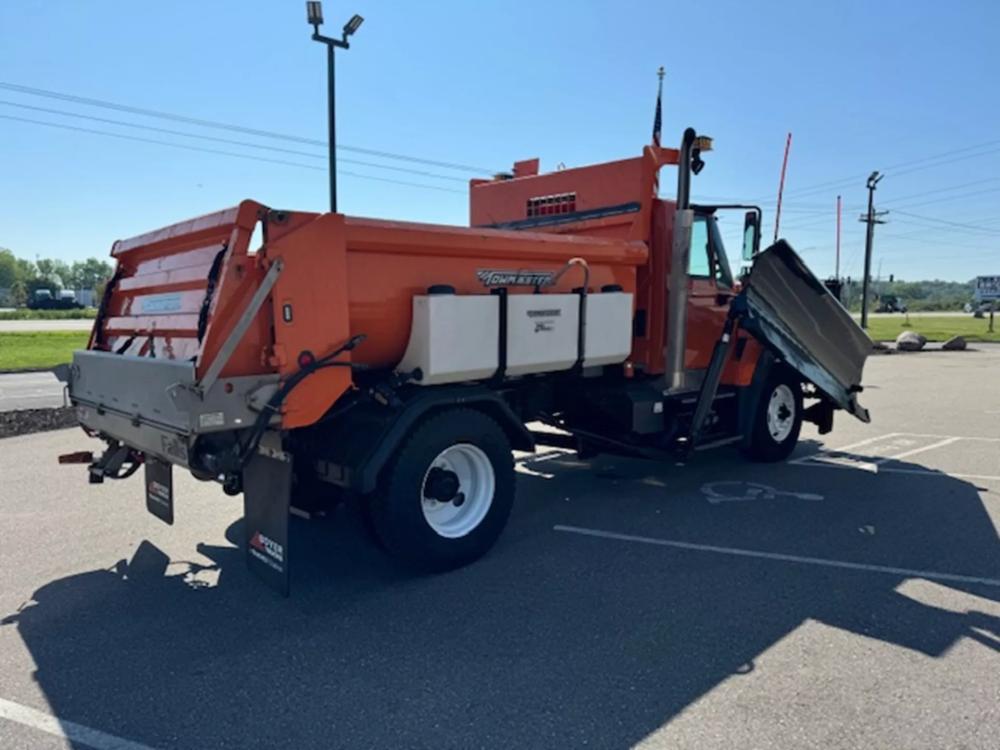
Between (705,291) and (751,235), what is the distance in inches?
27.4

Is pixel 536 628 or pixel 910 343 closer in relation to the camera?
pixel 536 628

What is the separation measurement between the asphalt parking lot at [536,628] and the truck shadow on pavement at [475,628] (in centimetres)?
1

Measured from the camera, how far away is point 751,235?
22.3ft

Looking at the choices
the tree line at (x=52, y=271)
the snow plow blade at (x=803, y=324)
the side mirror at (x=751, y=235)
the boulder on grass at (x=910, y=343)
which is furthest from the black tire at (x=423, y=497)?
the tree line at (x=52, y=271)

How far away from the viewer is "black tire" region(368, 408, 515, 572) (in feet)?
14.1

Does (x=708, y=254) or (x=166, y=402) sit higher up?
(x=708, y=254)

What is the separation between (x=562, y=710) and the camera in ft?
10.1

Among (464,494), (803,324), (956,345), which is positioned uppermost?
(803,324)

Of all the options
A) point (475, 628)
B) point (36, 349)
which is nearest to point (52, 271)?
point (36, 349)

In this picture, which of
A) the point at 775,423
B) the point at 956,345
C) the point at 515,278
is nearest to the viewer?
the point at 515,278

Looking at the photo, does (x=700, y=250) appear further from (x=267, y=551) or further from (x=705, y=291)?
(x=267, y=551)

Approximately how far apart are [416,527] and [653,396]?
2743mm

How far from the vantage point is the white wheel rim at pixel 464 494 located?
15.5 feet

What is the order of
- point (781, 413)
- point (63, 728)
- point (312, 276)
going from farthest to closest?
point (781, 413), point (312, 276), point (63, 728)
